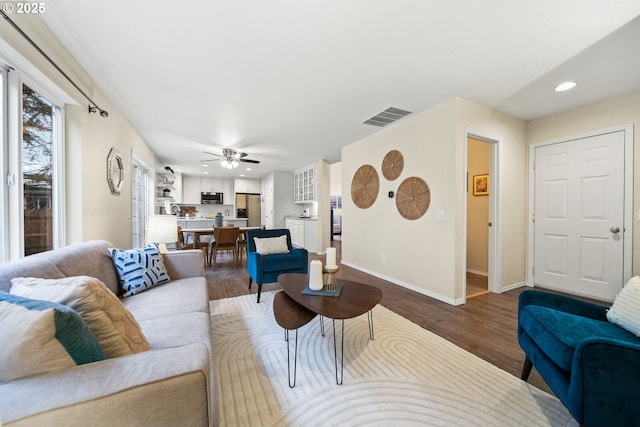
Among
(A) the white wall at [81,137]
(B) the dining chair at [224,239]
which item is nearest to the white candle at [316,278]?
(A) the white wall at [81,137]

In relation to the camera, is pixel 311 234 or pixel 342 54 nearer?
pixel 342 54

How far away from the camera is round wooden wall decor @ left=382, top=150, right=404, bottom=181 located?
342 cm

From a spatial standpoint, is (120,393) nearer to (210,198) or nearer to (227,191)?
(210,198)

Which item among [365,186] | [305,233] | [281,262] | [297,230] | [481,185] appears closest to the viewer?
[281,262]

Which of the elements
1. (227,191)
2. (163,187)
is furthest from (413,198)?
(227,191)

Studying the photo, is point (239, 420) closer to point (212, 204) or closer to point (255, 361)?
point (255, 361)

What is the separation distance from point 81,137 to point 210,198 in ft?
21.3

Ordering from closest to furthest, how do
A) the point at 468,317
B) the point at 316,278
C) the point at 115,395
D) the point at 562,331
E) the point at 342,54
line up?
1. the point at 115,395
2. the point at 562,331
3. the point at 316,278
4. the point at 342,54
5. the point at 468,317

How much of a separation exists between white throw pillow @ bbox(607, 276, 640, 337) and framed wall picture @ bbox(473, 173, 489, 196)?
2919 millimetres

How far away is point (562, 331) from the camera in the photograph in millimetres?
1187

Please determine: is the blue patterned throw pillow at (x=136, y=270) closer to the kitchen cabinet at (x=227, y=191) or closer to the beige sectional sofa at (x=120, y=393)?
the beige sectional sofa at (x=120, y=393)

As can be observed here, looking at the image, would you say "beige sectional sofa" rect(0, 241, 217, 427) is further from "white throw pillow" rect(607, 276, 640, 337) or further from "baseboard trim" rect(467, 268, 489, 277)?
"baseboard trim" rect(467, 268, 489, 277)

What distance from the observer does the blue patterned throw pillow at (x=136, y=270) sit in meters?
1.87

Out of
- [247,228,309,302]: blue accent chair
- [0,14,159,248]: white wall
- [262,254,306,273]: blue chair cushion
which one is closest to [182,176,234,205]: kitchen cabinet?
[0,14,159,248]: white wall
